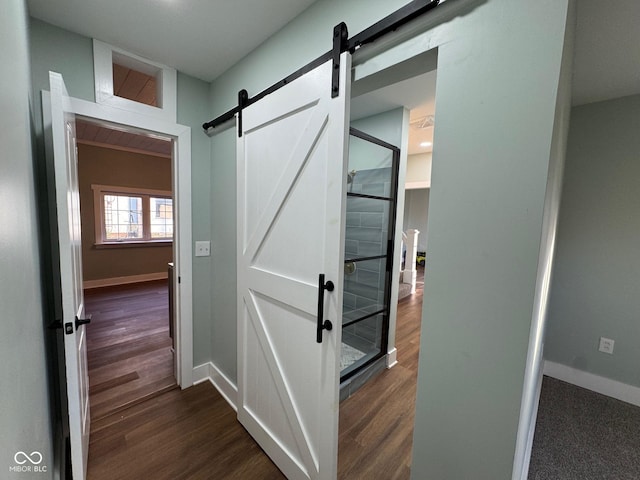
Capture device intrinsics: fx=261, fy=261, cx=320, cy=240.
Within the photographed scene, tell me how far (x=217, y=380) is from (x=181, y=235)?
1.27 m

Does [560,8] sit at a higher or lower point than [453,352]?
higher

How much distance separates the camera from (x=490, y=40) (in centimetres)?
83

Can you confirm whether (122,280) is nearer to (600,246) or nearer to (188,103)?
(188,103)

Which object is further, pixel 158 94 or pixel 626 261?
pixel 626 261

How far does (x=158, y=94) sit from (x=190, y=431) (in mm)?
2457

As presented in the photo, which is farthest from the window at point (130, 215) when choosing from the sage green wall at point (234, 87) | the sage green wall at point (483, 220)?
the sage green wall at point (483, 220)

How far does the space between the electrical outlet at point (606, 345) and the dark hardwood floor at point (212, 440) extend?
1.72 metres

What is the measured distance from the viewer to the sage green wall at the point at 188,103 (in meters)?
1.50

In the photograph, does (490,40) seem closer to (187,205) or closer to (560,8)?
(560,8)

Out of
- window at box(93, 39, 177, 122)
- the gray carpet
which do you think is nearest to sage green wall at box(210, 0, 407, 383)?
window at box(93, 39, 177, 122)

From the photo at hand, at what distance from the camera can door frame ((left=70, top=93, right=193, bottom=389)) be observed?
1.96m

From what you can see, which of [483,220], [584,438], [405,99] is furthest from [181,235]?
[584,438]

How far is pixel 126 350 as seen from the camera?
2777 mm

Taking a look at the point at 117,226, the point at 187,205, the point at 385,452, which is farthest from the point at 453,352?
the point at 117,226
